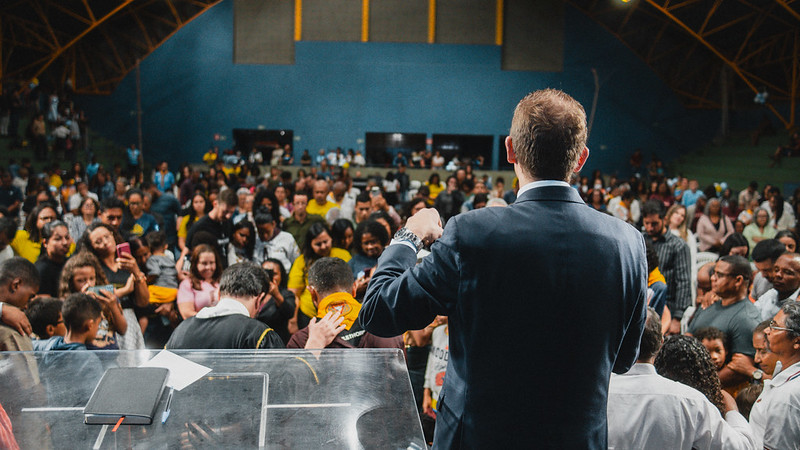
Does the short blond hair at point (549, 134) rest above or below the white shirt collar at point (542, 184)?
above

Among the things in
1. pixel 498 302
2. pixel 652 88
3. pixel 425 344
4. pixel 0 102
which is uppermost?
pixel 652 88

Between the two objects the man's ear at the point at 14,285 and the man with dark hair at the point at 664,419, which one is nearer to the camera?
the man with dark hair at the point at 664,419

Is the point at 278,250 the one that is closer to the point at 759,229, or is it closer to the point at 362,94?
the point at 759,229

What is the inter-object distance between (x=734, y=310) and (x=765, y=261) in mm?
1090

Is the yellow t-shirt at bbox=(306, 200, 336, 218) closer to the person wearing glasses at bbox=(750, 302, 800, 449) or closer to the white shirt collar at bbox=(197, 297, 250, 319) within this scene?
the white shirt collar at bbox=(197, 297, 250, 319)

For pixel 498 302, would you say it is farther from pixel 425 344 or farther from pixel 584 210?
pixel 425 344

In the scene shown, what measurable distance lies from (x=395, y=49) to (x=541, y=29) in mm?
4363

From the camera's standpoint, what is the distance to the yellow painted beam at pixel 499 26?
17.6 metres

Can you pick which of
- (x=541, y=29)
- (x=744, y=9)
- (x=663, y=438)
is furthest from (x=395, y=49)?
(x=663, y=438)

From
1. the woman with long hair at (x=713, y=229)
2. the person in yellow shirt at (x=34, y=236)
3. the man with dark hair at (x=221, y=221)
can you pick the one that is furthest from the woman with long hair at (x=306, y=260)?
the woman with long hair at (x=713, y=229)

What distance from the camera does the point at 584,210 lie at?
4.40 ft

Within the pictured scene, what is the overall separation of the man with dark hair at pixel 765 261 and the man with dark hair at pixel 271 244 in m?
3.65

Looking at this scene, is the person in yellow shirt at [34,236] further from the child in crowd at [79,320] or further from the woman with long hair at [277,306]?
the child in crowd at [79,320]

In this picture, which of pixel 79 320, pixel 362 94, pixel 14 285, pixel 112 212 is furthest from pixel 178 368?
pixel 362 94
